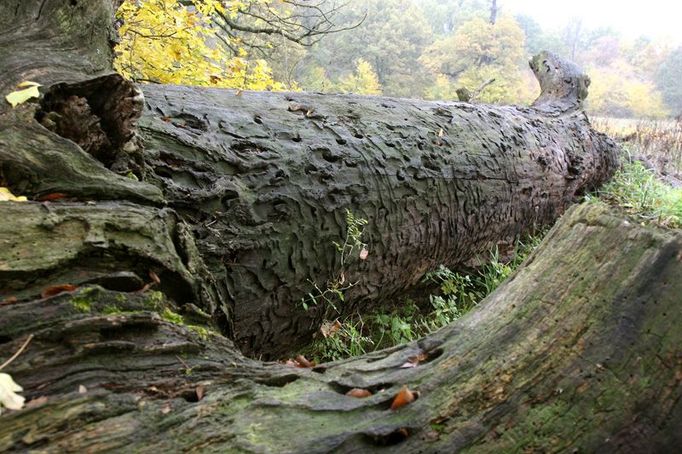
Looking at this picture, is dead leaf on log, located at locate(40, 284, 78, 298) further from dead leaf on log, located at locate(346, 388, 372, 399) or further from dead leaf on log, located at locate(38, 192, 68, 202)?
dead leaf on log, located at locate(346, 388, 372, 399)

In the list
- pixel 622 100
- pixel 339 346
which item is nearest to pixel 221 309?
pixel 339 346

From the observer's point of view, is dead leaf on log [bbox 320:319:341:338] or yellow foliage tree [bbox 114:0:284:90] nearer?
dead leaf on log [bbox 320:319:341:338]

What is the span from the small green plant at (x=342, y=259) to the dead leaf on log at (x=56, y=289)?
4.28 feet

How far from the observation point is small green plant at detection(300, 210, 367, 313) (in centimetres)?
238

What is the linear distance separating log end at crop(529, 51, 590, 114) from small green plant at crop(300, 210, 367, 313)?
396 cm

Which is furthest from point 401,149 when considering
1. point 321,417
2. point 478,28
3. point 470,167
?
point 478,28

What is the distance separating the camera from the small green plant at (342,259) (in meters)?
2.38

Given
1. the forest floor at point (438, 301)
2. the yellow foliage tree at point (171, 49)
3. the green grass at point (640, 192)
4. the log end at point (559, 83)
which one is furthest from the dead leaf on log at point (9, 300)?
the log end at point (559, 83)

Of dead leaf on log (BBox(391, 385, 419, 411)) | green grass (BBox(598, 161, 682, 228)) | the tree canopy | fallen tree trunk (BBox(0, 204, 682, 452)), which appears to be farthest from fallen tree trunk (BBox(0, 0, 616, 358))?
the tree canopy

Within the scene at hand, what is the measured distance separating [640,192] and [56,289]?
221 inches

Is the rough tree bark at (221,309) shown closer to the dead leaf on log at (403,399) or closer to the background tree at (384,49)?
the dead leaf on log at (403,399)

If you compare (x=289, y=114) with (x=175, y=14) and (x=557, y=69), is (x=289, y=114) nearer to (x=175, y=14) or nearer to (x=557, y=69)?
(x=175, y=14)

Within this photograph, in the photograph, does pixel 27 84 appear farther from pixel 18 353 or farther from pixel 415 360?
pixel 415 360

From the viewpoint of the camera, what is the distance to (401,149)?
290 centimetres
